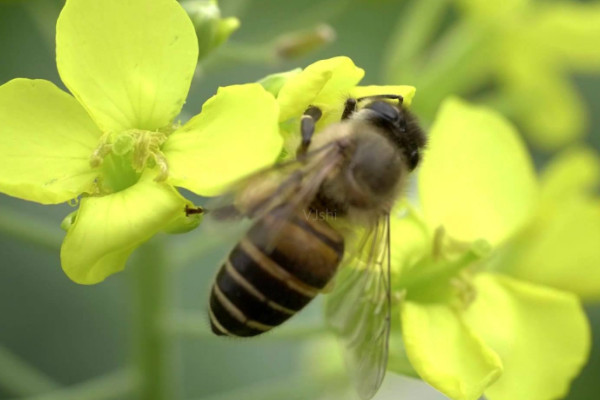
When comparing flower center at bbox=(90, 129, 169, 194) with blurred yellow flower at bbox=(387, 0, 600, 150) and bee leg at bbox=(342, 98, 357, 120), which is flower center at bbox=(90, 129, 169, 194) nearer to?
bee leg at bbox=(342, 98, 357, 120)

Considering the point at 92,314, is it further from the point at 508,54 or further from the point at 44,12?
the point at 508,54

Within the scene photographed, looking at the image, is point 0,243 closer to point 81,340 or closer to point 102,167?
point 81,340

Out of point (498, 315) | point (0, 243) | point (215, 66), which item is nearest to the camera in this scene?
point (498, 315)

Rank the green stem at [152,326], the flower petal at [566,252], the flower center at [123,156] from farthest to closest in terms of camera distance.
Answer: the green stem at [152,326] < the flower petal at [566,252] < the flower center at [123,156]

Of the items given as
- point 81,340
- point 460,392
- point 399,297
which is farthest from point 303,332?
point 81,340

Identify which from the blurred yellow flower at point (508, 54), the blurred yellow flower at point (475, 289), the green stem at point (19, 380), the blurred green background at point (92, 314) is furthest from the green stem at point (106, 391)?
the blurred yellow flower at point (508, 54)

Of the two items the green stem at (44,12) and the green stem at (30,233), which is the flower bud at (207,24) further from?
the green stem at (44,12)
